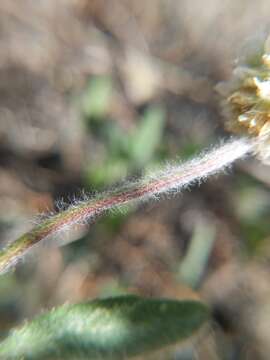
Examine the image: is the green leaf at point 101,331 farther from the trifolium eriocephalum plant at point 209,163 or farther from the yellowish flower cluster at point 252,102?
the yellowish flower cluster at point 252,102

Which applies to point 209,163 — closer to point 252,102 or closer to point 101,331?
point 252,102

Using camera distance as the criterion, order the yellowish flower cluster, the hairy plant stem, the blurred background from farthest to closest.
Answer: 1. the blurred background
2. the yellowish flower cluster
3. the hairy plant stem

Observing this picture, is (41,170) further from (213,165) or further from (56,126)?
(213,165)

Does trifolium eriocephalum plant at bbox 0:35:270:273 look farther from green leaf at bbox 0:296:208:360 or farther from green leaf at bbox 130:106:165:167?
green leaf at bbox 130:106:165:167

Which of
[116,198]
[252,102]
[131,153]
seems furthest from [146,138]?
[116,198]

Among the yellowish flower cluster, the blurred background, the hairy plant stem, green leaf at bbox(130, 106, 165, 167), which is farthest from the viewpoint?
green leaf at bbox(130, 106, 165, 167)

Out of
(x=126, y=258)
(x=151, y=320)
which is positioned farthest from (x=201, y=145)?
(x=151, y=320)

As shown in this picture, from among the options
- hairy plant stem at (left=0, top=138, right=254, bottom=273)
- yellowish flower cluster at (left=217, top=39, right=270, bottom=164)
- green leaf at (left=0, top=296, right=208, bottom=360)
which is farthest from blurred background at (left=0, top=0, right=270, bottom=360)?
hairy plant stem at (left=0, top=138, right=254, bottom=273)

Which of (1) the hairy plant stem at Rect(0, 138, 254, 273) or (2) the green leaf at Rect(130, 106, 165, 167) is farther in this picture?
(2) the green leaf at Rect(130, 106, 165, 167)
